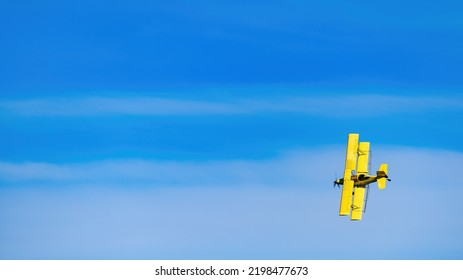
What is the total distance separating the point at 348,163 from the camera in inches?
6841

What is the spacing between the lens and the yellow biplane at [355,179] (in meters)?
171

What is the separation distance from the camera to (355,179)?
173 meters

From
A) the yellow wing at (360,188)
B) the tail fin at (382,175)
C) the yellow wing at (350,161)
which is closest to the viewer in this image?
the tail fin at (382,175)

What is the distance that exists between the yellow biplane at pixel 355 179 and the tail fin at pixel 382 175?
1.19 metres

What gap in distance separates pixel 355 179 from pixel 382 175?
21.6ft

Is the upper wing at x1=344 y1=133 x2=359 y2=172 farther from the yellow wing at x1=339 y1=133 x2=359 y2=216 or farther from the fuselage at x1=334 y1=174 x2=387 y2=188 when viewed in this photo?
the fuselage at x1=334 y1=174 x2=387 y2=188

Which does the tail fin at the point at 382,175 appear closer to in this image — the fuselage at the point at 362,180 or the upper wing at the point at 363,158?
the fuselage at the point at 362,180

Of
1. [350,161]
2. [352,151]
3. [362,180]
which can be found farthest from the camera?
[350,161]

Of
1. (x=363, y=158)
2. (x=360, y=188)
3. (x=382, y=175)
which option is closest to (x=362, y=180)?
(x=360, y=188)

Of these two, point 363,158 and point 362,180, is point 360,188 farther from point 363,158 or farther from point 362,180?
point 363,158

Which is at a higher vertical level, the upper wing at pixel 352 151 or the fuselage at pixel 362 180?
the upper wing at pixel 352 151

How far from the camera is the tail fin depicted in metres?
167
